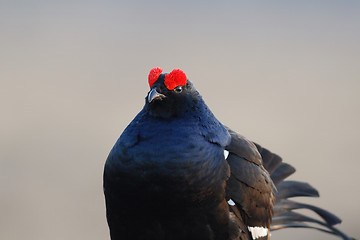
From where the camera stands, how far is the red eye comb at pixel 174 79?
171 centimetres

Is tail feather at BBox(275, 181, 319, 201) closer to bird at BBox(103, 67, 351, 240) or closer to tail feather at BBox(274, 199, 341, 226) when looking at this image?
tail feather at BBox(274, 199, 341, 226)

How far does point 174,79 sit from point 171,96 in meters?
0.06

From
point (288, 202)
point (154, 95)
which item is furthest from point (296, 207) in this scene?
point (154, 95)

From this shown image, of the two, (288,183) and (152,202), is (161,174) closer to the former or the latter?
(152,202)

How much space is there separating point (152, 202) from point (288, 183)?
3.65 feet

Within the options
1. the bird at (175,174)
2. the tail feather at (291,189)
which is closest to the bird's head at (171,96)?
the bird at (175,174)

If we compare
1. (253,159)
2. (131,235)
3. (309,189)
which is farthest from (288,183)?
(131,235)

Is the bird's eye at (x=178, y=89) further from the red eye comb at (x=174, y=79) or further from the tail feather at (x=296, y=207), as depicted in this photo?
the tail feather at (x=296, y=207)

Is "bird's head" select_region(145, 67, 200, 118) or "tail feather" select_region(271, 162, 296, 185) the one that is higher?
"bird's head" select_region(145, 67, 200, 118)

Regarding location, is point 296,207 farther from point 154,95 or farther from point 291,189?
point 154,95

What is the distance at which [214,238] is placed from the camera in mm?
1767

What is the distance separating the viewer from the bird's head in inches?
67.3

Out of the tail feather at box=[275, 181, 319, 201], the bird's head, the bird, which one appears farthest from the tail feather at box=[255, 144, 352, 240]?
the bird's head

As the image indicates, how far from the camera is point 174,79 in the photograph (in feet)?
5.61
